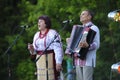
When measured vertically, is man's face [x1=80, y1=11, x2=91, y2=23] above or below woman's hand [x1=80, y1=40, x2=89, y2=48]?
above

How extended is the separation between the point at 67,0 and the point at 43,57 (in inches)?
232

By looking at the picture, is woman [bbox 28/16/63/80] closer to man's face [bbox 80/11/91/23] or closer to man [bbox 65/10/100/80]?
man [bbox 65/10/100/80]

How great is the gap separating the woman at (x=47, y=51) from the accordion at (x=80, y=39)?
0.21 meters

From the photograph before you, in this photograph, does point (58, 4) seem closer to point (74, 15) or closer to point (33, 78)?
point (74, 15)

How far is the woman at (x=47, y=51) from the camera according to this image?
9047mm

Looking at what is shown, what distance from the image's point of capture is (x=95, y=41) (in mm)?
9039

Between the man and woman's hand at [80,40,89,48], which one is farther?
the man

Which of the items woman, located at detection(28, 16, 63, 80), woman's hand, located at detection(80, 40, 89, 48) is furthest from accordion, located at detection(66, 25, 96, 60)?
woman, located at detection(28, 16, 63, 80)

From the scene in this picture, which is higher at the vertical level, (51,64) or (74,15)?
(74,15)

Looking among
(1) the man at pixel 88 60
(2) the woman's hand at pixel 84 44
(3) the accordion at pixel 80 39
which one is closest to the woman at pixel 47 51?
(3) the accordion at pixel 80 39

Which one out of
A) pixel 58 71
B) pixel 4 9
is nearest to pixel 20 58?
pixel 4 9

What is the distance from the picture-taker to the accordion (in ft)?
29.3

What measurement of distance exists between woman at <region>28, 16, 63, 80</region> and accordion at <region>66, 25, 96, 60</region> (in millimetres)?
205

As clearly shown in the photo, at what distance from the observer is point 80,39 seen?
9.03 meters
